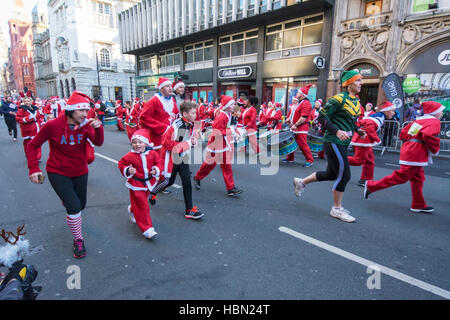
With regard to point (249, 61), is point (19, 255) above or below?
below

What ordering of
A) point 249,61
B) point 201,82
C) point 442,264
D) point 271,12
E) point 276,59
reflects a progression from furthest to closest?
1. point 201,82
2. point 249,61
3. point 276,59
4. point 271,12
5. point 442,264

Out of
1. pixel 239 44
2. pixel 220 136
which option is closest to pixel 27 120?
pixel 220 136

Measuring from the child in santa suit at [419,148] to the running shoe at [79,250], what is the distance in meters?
4.57

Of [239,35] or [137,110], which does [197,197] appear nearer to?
[137,110]

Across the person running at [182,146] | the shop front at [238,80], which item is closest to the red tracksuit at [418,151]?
the person running at [182,146]

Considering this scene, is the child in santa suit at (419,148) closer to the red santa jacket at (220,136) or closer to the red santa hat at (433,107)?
the red santa hat at (433,107)

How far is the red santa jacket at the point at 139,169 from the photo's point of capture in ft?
11.2

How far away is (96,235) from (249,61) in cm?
1894

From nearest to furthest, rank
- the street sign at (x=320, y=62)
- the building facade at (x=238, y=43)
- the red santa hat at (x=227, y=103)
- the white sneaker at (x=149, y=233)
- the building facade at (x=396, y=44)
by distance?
1. the white sneaker at (x=149, y=233)
2. the red santa hat at (x=227, y=103)
3. the building facade at (x=396, y=44)
4. the street sign at (x=320, y=62)
5. the building facade at (x=238, y=43)

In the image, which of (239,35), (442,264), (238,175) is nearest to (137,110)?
(238,175)

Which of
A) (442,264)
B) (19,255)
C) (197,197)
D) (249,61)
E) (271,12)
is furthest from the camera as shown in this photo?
(249,61)

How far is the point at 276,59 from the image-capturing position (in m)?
18.0

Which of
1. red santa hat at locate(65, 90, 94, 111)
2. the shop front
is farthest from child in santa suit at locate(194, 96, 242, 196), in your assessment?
the shop front

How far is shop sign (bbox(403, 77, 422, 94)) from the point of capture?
41.2 feet
